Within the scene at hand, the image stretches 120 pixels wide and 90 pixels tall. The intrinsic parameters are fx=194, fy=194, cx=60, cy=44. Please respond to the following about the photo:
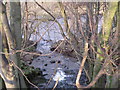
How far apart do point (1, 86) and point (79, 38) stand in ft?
5.51

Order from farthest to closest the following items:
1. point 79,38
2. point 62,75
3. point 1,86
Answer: point 62,75, point 79,38, point 1,86

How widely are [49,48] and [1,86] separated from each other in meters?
3.71

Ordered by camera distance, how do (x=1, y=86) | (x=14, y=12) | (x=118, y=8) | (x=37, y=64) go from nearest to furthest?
(x=118, y=8)
(x=14, y=12)
(x=1, y=86)
(x=37, y=64)

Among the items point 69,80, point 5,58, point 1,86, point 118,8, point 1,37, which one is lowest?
point 69,80

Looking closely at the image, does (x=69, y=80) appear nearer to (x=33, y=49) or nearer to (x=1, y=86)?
(x=1, y=86)

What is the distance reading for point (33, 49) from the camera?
6.79 metres

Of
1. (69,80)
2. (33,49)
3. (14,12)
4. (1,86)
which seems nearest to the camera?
(14,12)

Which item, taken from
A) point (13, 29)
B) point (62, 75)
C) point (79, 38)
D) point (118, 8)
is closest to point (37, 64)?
point (62, 75)

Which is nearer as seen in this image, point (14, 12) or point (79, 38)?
point (14, 12)

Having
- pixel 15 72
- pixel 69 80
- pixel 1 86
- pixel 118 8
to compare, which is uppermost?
pixel 118 8

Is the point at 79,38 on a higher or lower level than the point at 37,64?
higher

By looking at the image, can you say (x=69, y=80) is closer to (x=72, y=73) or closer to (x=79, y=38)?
(x=72, y=73)

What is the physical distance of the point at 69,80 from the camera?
4457 millimetres

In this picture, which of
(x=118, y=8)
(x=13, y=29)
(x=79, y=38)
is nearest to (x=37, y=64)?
(x=79, y=38)
